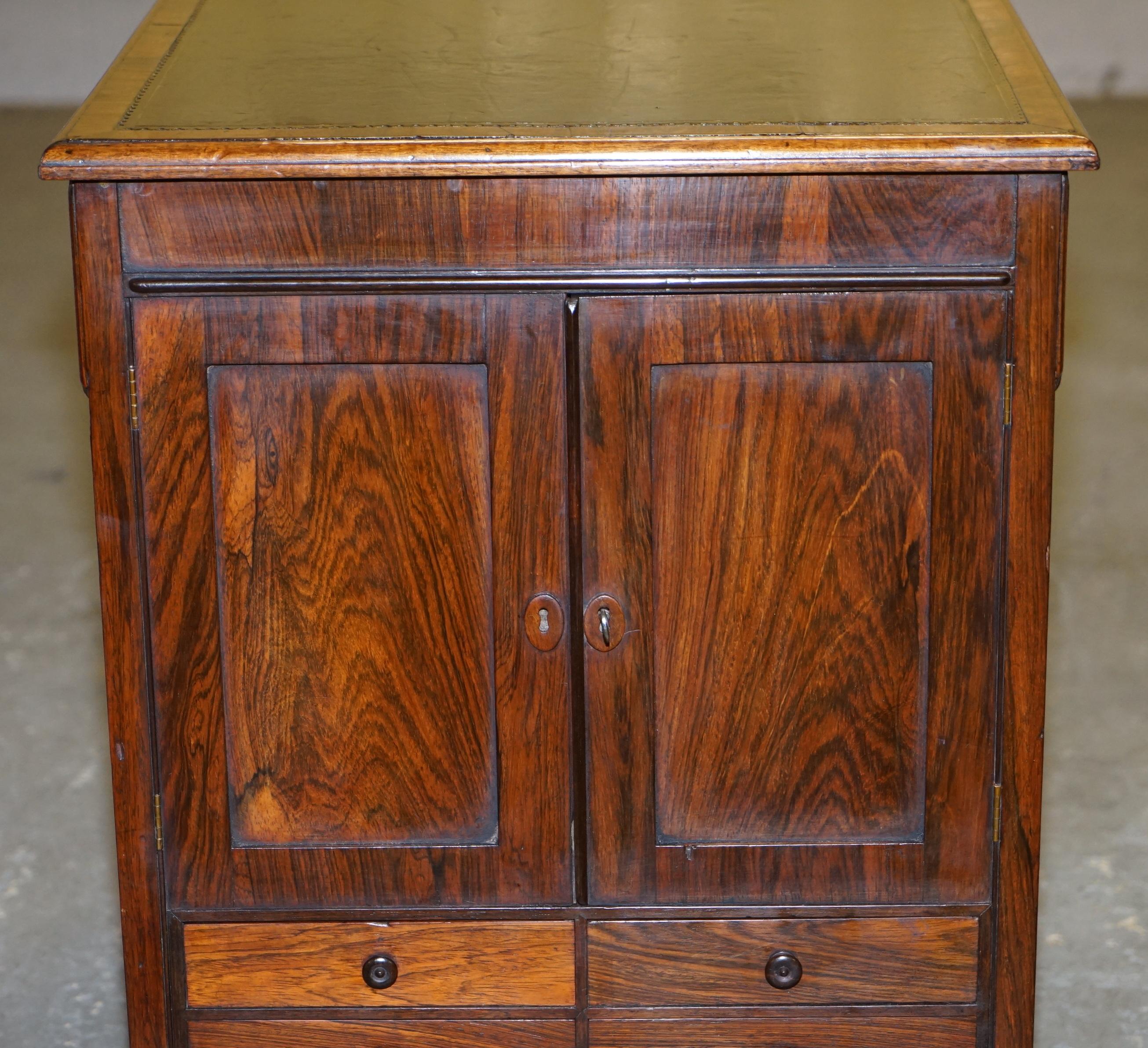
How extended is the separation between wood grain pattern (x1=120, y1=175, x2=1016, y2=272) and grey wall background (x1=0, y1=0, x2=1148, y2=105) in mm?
5330

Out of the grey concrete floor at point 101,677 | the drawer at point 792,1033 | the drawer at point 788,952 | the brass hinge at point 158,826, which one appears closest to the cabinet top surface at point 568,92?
the brass hinge at point 158,826

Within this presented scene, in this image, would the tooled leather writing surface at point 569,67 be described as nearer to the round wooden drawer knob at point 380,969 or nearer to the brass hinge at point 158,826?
the brass hinge at point 158,826

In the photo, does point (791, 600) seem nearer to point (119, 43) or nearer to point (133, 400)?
point (133, 400)

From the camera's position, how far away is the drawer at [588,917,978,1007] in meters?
2.00

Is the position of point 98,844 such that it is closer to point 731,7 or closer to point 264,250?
point 264,250

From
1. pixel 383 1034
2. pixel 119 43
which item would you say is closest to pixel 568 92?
pixel 383 1034

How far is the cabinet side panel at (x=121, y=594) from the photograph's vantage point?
1789 millimetres

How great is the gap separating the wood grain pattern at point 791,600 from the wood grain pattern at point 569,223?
0.13 metres

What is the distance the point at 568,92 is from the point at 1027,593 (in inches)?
29.9

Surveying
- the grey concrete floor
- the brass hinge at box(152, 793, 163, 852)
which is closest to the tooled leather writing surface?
the brass hinge at box(152, 793, 163, 852)

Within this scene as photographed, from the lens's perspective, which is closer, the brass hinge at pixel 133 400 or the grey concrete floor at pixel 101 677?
the brass hinge at pixel 133 400

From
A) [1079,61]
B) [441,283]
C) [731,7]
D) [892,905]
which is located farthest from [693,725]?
[1079,61]

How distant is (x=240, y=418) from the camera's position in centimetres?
185

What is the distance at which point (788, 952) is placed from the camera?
79.0 inches
